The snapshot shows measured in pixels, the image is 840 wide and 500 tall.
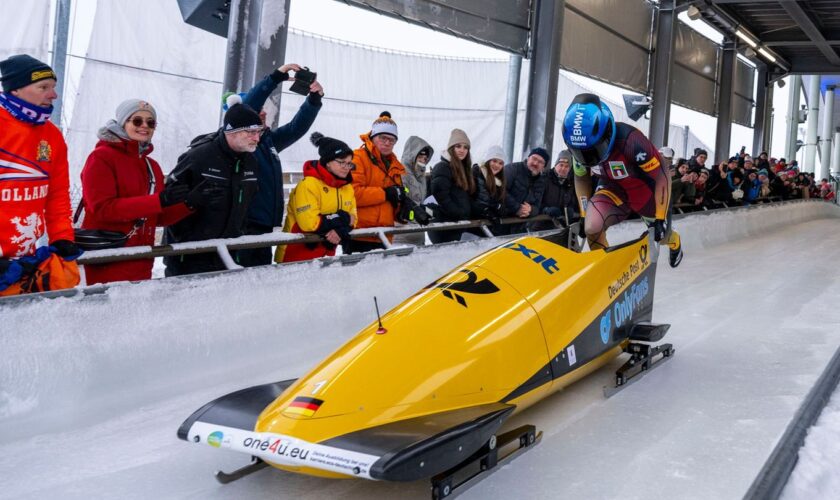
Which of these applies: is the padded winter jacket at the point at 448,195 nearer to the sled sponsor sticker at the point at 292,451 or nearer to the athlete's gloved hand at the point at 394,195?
the athlete's gloved hand at the point at 394,195

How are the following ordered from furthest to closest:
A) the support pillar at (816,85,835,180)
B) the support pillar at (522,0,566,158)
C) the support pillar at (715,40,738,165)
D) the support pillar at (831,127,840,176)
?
the support pillar at (831,127,840,176)
the support pillar at (816,85,835,180)
the support pillar at (715,40,738,165)
the support pillar at (522,0,566,158)

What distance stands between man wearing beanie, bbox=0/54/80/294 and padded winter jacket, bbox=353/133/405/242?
1.77 m

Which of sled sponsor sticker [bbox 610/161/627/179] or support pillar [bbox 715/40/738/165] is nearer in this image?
sled sponsor sticker [bbox 610/161/627/179]

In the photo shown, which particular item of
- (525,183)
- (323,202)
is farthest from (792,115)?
(323,202)

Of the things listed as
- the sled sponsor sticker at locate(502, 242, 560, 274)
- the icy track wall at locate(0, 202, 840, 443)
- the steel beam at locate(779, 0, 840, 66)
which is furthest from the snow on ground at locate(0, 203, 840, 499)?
the steel beam at locate(779, 0, 840, 66)

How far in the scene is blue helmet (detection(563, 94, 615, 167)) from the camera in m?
3.34

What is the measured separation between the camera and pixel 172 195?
2.70 m

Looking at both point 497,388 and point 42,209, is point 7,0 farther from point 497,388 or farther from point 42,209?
point 497,388

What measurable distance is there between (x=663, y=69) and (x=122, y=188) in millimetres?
10555

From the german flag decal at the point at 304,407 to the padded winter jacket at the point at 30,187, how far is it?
1101 millimetres

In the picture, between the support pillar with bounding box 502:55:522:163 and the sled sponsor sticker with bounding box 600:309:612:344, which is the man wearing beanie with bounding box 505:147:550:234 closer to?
the sled sponsor sticker with bounding box 600:309:612:344

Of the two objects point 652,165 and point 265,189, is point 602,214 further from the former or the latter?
point 265,189

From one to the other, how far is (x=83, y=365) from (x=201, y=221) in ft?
2.74

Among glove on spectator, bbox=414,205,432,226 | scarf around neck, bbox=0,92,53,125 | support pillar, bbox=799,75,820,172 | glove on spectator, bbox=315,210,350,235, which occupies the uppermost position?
support pillar, bbox=799,75,820,172
